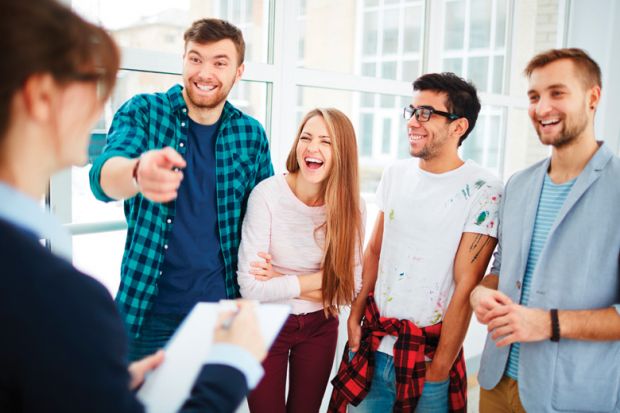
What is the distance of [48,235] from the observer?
71 centimetres

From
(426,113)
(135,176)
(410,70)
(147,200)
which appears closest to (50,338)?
(135,176)

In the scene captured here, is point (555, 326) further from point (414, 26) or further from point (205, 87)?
point (414, 26)

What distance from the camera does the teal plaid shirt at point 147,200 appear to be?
5.83 feet

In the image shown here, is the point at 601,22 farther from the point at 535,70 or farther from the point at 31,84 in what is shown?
the point at 31,84

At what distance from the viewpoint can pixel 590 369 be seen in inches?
62.2

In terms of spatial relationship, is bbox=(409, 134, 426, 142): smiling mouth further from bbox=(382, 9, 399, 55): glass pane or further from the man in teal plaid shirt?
bbox=(382, 9, 399, 55): glass pane

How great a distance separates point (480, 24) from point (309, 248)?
3610 millimetres

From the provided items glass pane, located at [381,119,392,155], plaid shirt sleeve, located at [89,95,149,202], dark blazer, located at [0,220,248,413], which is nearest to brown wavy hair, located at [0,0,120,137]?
dark blazer, located at [0,220,248,413]

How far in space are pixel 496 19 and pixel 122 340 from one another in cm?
476

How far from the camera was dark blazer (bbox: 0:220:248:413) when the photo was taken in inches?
24.9

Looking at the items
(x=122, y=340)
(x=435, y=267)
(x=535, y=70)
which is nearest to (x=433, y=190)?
(x=435, y=267)

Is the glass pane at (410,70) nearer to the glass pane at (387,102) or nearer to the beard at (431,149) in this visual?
the glass pane at (387,102)

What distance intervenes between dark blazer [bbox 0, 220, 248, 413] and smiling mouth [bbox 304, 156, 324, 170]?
54.2 inches

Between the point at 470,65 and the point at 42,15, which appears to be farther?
the point at 470,65
